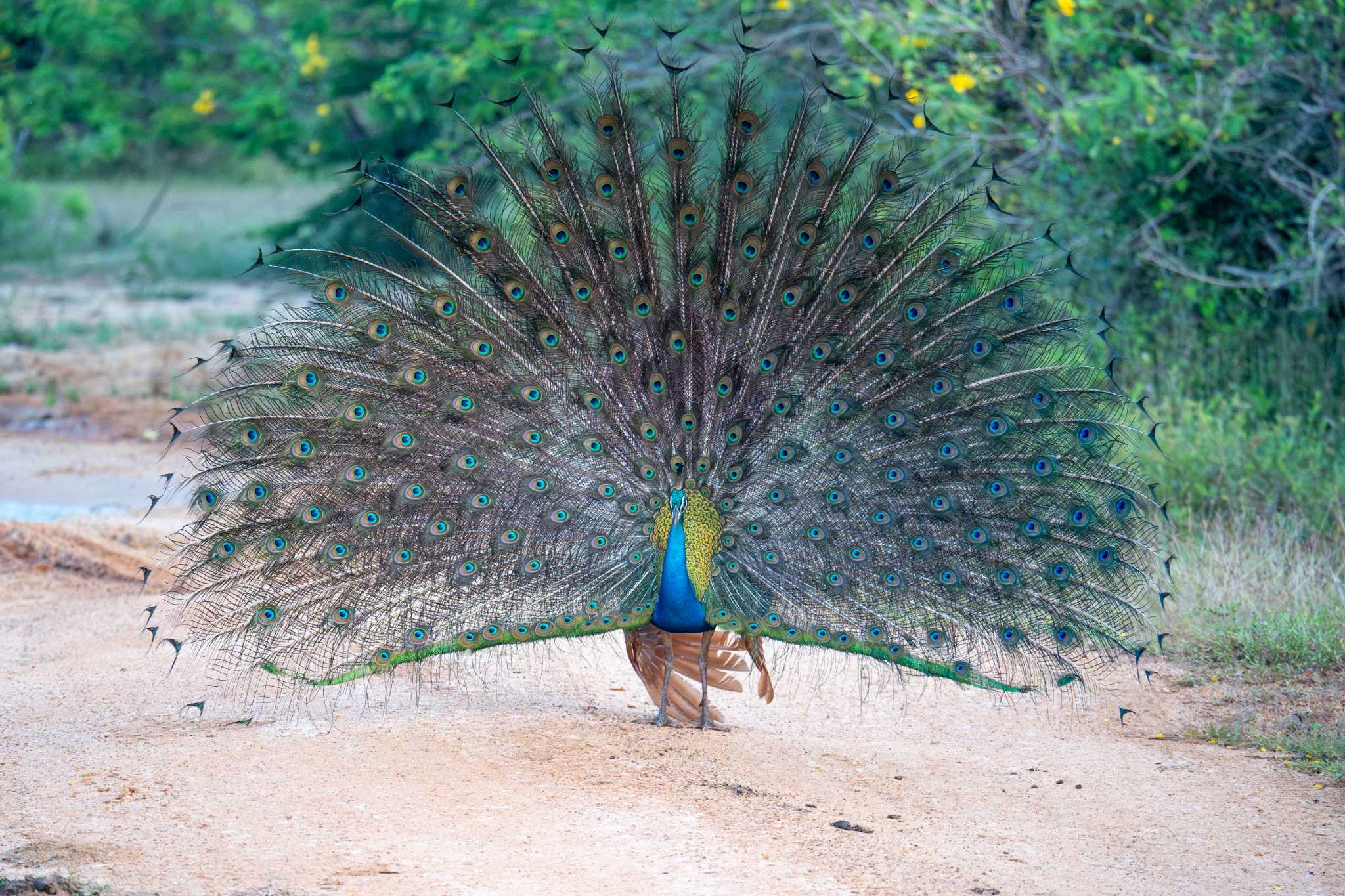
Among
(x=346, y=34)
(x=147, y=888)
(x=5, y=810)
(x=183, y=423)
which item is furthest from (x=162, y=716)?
(x=346, y=34)

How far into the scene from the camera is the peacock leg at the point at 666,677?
578 cm

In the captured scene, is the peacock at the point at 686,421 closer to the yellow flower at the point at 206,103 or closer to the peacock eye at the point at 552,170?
the peacock eye at the point at 552,170

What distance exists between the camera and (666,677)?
5836 millimetres

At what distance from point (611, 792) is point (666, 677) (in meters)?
0.86

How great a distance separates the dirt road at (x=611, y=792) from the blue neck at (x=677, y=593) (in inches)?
23.2

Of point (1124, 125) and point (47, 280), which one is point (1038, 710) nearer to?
point (1124, 125)

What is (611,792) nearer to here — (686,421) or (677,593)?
(677,593)

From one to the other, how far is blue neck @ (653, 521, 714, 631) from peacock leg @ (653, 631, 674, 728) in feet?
0.75

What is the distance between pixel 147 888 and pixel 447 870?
941mm

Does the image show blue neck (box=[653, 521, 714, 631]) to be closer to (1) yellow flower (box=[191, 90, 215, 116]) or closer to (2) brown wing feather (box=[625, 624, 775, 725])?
(2) brown wing feather (box=[625, 624, 775, 725])

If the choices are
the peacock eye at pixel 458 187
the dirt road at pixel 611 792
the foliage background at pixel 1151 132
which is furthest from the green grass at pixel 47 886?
the foliage background at pixel 1151 132

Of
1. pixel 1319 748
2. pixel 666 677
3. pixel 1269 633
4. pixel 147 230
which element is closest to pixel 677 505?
pixel 666 677

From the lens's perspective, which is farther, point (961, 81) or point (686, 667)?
point (961, 81)

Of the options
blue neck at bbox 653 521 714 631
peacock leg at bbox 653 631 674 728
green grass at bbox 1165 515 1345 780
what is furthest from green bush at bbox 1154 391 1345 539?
blue neck at bbox 653 521 714 631
